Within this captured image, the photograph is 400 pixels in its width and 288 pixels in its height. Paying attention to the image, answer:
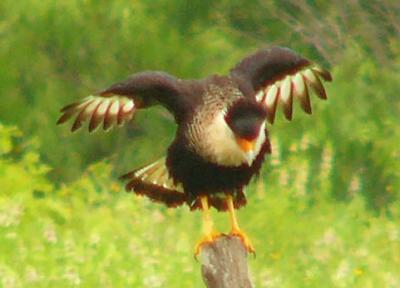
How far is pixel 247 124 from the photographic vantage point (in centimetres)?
661

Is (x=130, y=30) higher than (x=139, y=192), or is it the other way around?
(x=139, y=192)

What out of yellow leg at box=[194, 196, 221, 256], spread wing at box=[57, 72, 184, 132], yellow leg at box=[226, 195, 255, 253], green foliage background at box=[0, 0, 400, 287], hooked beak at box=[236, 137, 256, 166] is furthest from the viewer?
green foliage background at box=[0, 0, 400, 287]

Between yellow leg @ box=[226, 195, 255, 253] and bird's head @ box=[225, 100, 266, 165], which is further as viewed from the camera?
yellow leg @ box=[226, 195, 255, 253]

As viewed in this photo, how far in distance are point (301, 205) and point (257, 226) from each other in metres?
0.29

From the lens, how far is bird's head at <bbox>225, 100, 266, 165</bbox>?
659cm

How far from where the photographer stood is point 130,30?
17109 mm

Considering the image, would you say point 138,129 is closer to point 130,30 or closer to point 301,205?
point 130,30

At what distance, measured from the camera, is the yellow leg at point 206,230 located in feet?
21.4

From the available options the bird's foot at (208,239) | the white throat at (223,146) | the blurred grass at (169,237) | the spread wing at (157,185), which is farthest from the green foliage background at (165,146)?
the bird's foot at (208,239)

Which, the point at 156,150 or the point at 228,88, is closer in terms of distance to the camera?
the point at 228,88

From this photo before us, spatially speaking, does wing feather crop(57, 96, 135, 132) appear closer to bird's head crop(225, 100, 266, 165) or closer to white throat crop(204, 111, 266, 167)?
white throat crop(204, 111, 266, 167)

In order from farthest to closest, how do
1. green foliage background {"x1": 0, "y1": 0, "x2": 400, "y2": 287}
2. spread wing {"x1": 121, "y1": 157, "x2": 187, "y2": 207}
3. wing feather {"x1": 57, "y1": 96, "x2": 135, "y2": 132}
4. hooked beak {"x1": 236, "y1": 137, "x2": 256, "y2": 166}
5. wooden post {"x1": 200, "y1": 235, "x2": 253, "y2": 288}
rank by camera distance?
green foliage background {"x1": 0, "y1": 0, "x2": 400, "y2": 287} → spread wing {"x1": 121, "y1": 157, "x2": 187, "y2": 207} → wing feather {"x1": 57, "y1": 96, "x2": 135, "y2": 132} → hooked beak {"x1": 236, "y1": 137, "x2": 256, "y2": 166} → wooden post {"x1": 200, "y1": 235, "x2": 253, "y2": 288}

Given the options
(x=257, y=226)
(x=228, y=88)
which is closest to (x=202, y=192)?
(x=228, y=88)

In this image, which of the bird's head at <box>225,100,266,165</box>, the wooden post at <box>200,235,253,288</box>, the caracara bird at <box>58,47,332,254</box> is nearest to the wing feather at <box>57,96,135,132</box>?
the caracara bird at <box>58,47,332,254</box>
